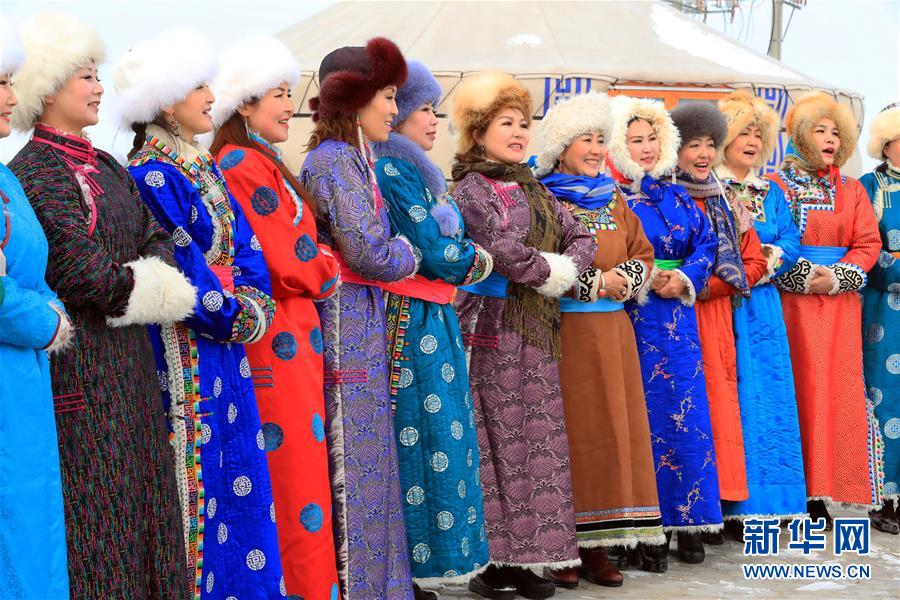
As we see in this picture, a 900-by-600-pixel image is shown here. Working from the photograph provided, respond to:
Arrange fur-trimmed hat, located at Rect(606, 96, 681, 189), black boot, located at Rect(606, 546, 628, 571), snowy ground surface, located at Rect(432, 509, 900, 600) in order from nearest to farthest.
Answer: snowy ground surface, located at Rect(432, 509, 900, 600) → black boot, located at Rect(606, 546, 628, 571) → fur-trimmed hat, located at Rect(606, 96, 681, 189)

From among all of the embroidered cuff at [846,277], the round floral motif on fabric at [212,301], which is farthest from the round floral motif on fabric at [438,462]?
the embroidered cuff at [846,277]

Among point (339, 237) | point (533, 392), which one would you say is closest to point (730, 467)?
point (533, 392)

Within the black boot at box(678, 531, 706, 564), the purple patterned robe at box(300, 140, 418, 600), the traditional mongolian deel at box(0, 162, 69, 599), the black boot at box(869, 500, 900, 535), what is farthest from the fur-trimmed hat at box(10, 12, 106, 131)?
the black boot at box(869, 500, 900, 535)

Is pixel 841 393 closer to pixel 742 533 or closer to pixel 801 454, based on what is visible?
pixel 801 454

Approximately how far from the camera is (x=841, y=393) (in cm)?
509

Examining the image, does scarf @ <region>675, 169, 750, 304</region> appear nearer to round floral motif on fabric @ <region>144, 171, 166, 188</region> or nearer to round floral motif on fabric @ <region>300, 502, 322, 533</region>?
round floral motif on fabric @ <region>300, 502, 322, 533</region>

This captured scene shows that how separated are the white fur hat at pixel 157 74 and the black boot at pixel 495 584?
6.40 feet

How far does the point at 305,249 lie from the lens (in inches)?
123

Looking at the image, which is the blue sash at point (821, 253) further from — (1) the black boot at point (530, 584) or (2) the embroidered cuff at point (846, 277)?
(1) the black boot at point (530, 584)

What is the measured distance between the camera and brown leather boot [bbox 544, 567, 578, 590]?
410 cm

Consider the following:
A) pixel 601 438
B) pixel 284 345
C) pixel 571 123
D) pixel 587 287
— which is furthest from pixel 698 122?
pixel 284 345

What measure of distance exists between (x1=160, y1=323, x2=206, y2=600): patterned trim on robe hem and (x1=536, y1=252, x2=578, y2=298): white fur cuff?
146 cm

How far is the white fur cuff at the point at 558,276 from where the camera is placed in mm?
3912

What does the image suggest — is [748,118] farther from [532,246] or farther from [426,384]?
[426,384]
